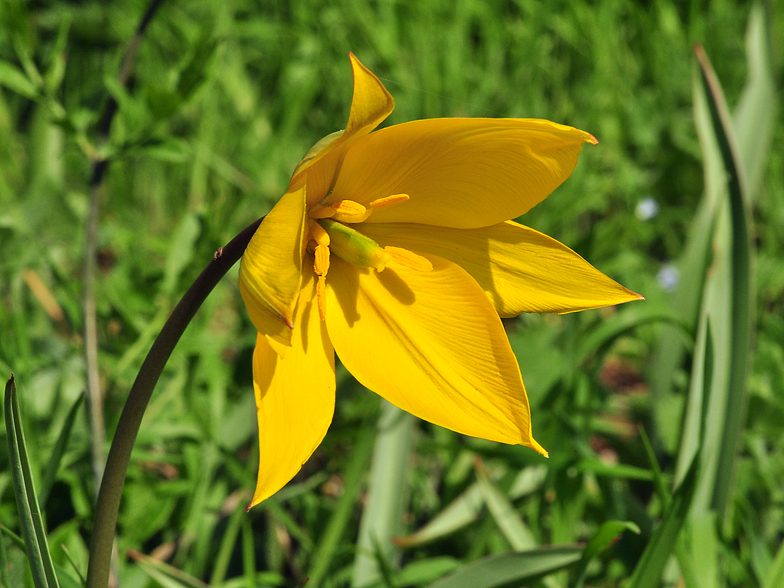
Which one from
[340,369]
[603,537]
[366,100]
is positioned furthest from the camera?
[340,369]

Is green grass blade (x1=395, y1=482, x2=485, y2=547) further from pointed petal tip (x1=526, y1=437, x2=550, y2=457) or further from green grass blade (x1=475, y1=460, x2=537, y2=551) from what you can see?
pointed petal tip (x1=526, y1=437, x2=550, y2=457)

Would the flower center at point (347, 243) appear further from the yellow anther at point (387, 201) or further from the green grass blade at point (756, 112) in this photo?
the green grass blade at point (756, 112)

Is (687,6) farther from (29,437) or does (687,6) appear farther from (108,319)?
(29,437)

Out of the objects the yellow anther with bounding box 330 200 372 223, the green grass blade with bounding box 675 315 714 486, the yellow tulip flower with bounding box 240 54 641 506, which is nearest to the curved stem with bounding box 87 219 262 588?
the yellow tulip flower with bounding box 240 54 641 506

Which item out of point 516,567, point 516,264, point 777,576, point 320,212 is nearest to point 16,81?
point 320,212

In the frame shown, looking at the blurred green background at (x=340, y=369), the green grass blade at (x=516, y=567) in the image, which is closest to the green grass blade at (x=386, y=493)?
the blurred green background at (x=340, y=369)

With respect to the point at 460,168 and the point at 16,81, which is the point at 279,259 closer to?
the point at 460,168
